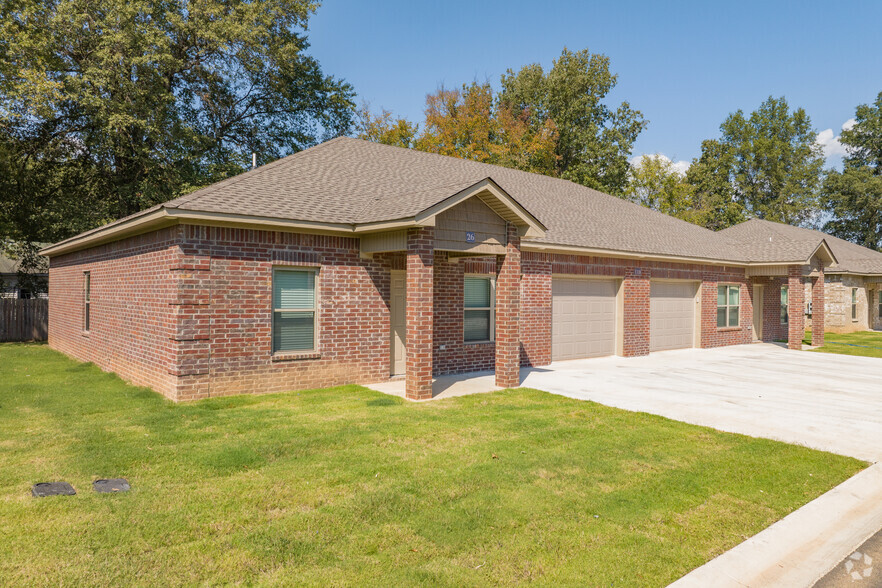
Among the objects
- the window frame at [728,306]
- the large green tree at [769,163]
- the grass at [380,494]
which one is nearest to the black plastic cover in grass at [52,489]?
the grass at [380,494]

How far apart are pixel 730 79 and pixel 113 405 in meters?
22.4

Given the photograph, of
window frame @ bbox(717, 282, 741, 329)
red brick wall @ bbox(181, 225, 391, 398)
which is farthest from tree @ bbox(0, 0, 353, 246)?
window frame @ bbox(717, 282, 741, 329)

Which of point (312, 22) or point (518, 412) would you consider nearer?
point (518, 412)

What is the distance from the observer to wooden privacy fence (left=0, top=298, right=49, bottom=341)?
69.5 feet

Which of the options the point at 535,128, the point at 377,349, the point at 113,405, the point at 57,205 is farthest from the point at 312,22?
the point at 113,405

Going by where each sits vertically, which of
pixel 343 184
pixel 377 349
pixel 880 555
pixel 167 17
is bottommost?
pixel 880 555

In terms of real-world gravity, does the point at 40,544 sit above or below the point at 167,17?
below

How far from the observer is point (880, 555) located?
4262 mm

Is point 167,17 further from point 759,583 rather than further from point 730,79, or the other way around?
point 759,583

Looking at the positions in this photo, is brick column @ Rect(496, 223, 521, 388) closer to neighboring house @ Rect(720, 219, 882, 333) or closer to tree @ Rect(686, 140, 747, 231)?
neighboring house @ Rect(720, 219, 882, 333)

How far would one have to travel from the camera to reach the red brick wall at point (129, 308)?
30.7 feet

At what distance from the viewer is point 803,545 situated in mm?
4344

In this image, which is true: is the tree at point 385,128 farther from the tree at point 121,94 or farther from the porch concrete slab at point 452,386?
the porch concrete slab at point 452,386

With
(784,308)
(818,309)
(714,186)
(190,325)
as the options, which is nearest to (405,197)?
(190,325)
